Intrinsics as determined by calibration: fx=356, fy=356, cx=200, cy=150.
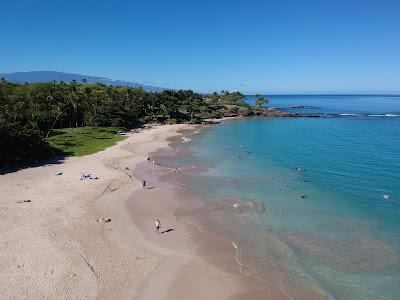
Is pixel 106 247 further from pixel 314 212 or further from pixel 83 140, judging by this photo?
pixel 83 140

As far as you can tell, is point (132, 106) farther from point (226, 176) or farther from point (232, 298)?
point (232, 298)

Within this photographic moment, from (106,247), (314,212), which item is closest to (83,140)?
(106,247)

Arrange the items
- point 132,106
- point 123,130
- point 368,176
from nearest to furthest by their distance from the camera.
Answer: point 368,176 < point 123,130 < point 132,106

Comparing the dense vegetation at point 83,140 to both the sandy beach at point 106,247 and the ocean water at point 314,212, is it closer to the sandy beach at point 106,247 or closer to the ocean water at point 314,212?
the ocean water at point 314,212

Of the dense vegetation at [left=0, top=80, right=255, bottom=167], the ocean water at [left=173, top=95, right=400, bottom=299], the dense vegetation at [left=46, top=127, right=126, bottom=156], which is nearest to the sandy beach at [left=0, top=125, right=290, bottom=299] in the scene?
the ocean water at [left=173, top=95, right=400, bottom=299]

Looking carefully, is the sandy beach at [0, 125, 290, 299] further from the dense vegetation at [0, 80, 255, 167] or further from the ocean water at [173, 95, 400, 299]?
the dense vegetation at [0, 80, 255, 167]

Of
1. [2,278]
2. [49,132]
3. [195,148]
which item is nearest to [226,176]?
[195,148]
